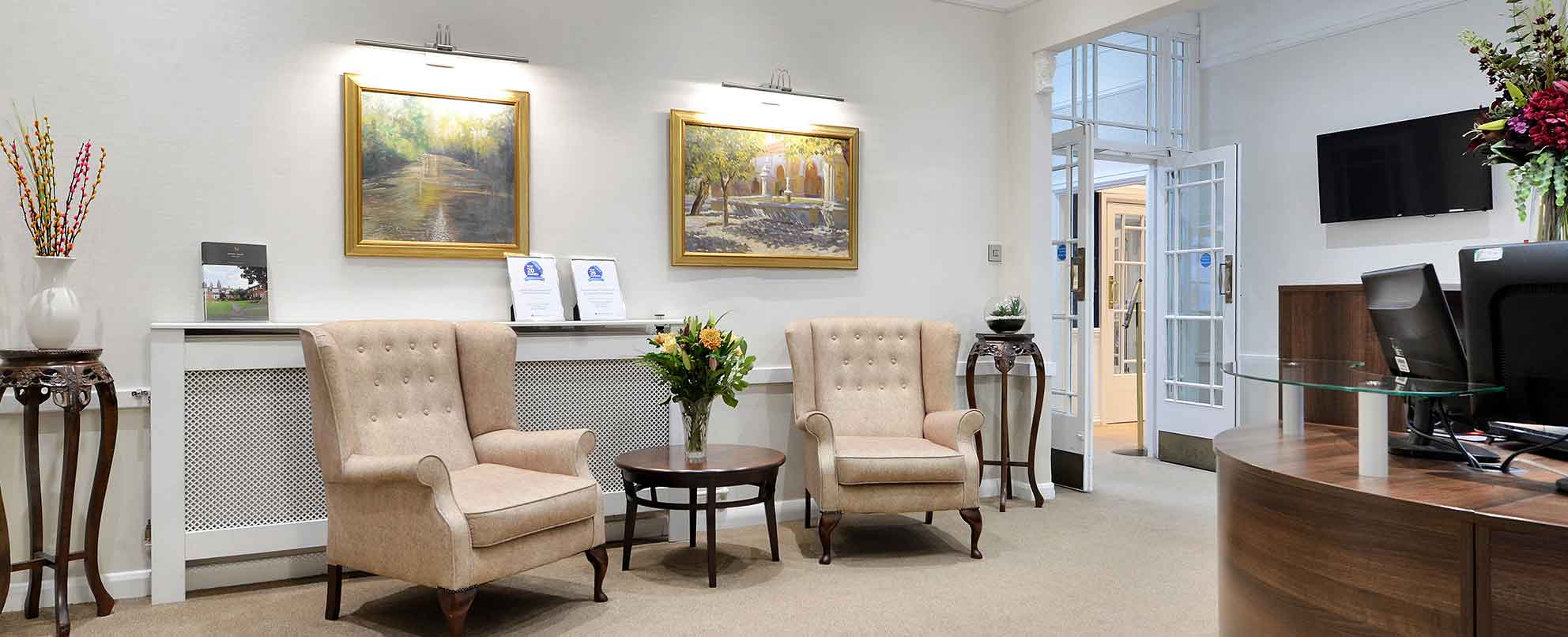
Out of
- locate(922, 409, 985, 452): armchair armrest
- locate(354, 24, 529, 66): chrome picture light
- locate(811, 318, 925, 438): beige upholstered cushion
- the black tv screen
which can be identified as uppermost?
locate(354, 24, 529, 66): chrome picture light

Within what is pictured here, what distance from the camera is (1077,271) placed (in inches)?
216

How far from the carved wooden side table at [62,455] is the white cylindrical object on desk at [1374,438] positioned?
367cm

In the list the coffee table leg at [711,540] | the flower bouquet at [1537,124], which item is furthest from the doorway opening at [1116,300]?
the flower bouquet at [1537,124]

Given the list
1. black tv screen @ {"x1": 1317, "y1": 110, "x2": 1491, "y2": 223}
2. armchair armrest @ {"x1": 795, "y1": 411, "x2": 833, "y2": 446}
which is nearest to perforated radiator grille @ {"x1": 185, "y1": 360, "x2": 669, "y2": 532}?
armchair armrest @ {"x1": 795, "y1": 411, "x2": 833, "y2": 446}

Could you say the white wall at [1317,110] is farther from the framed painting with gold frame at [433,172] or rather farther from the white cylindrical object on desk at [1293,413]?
the framed painting with gold frame at [433,172]

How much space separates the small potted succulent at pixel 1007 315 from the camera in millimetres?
4945

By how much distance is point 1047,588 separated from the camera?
11.7 feet

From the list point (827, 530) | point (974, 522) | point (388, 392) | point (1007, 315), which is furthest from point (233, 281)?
point (1007, 315)

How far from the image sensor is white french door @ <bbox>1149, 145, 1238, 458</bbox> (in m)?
6.02

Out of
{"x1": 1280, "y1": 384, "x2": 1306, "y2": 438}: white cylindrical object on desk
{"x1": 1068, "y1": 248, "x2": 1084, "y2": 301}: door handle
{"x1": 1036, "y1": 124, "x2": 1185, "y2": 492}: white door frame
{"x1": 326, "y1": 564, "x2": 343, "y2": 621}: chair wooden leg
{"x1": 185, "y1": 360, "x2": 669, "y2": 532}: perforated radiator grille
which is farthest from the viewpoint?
{"x1": 1068, "y1": 248, "x2": 1084, "y2": 301}: door handle

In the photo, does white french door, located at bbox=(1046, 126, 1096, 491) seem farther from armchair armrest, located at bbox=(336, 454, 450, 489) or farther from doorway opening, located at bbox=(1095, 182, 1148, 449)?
armchair armrest, located at bbox=(336, 454, 450, 489)

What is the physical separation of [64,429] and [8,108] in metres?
1.15

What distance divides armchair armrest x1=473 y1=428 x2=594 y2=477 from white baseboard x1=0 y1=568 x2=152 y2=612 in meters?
1.29

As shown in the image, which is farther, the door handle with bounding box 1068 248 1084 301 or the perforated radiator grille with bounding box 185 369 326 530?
the door handle with bounding box 1068 248 1084 301
